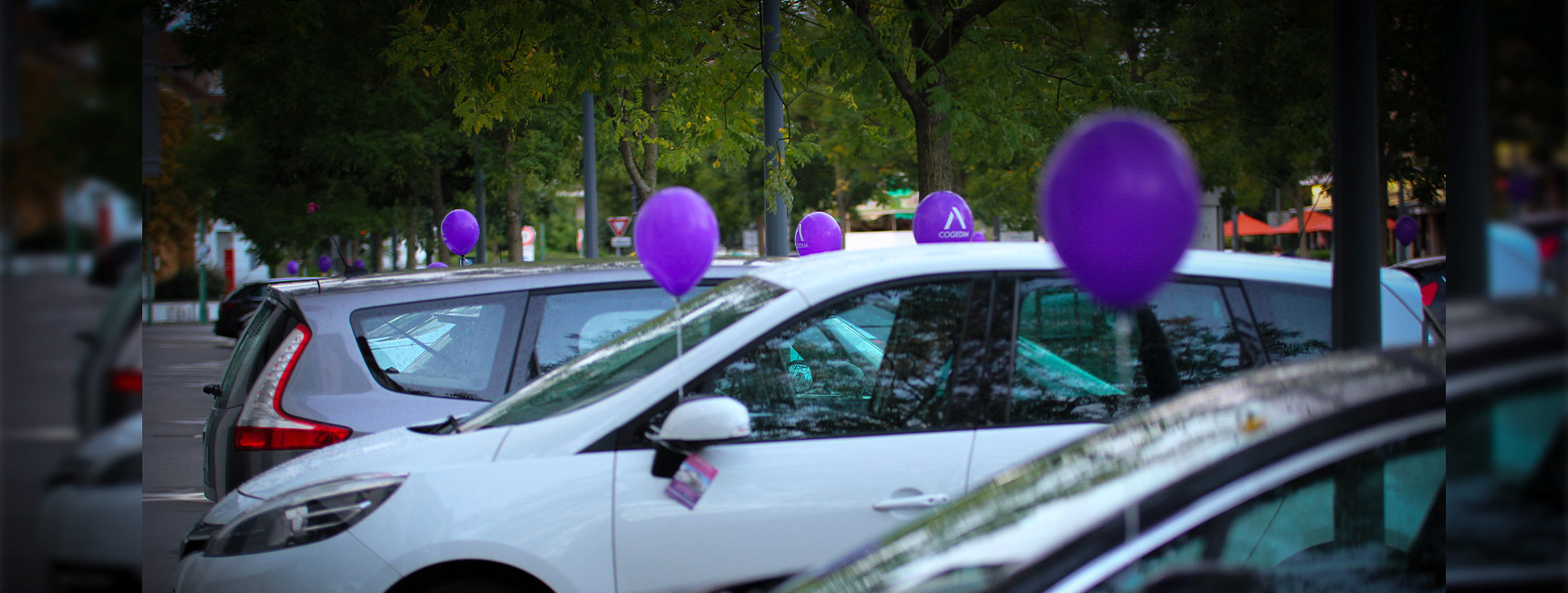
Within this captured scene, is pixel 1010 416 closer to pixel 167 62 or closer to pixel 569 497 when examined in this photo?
pixel 569 497

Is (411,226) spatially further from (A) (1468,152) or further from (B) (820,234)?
(A) (1468,152)

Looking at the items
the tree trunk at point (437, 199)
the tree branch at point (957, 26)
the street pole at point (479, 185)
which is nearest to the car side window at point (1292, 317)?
the tree branch at point (957, 26)

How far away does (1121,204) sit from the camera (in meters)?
2.62

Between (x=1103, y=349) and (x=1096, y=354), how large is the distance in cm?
3

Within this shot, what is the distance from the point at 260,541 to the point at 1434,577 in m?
3.10

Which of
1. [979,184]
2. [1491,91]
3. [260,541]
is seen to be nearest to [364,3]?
A: [260,541]

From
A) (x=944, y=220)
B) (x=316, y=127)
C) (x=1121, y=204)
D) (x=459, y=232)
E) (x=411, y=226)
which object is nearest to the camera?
(x=1121, y=204)

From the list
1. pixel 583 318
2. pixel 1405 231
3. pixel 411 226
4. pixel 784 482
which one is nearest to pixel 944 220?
pixel 583 318

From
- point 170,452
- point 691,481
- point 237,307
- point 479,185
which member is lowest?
point 170,452

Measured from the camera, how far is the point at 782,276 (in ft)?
12.6

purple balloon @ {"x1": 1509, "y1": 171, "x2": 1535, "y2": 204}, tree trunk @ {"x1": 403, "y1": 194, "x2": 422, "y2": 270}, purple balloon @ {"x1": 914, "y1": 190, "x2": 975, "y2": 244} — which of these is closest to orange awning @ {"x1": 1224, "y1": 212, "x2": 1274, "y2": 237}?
tree trunk @ {"x1": 403, "y1": 194, "x2": 422, "y2": 270}

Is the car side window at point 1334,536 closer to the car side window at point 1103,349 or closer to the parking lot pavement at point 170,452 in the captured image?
the car side window at point 1103,349

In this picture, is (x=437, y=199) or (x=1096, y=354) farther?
(x=437, y=199)

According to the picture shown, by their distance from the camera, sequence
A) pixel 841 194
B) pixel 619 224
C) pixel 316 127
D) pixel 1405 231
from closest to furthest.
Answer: pixel 316 127 → pixel 1405 231 → pixel 619 224 → pixel 841 194
